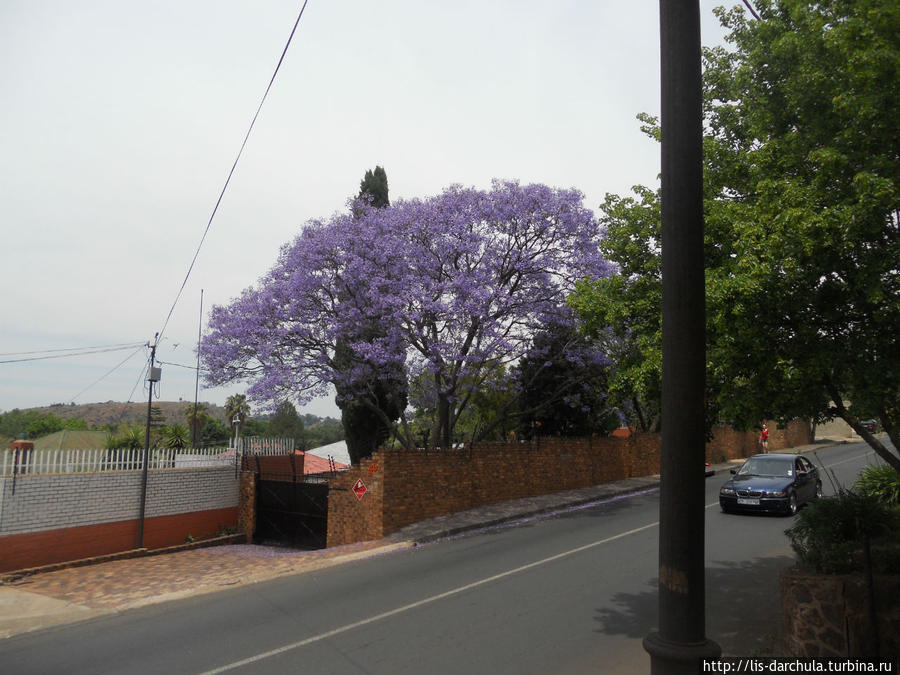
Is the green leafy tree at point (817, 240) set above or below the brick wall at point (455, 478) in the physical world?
above

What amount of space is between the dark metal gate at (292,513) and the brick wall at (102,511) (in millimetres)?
944

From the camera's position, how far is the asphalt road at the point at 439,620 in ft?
20.8

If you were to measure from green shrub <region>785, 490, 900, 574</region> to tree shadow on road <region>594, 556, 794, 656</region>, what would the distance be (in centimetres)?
98

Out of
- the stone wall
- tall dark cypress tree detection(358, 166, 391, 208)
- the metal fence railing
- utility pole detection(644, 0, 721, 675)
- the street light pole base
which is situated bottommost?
the stone wall

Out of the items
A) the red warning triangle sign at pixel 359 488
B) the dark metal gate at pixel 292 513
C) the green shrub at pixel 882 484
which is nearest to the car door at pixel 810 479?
the green shrub at pixel 882 484

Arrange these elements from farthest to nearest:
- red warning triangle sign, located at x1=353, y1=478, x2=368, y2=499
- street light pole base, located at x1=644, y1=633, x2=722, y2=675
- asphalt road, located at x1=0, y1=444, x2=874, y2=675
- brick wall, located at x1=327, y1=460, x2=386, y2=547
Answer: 1. red warning triangle sign, located at x1=353, y1=478, x2=368, y2=499
2. brick wall, located at x1=327, y1=460, x2=386, y2=547
3. asphalt road, located at x1=0, y1=444, x2=874, y2=675
4. street light pole base, located at x1=644, y1=633, x2=722, y2=675

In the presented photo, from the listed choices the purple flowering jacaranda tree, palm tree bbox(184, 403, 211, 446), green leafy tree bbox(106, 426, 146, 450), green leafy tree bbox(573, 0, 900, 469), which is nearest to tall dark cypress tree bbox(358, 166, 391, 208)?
the purple flowering jacaranda tree

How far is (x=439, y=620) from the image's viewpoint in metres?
7.56

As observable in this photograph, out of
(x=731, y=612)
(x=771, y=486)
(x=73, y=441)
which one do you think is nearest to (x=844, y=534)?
(x=731, y=612)

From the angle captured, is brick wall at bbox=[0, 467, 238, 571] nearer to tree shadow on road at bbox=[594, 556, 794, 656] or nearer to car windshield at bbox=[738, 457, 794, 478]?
tree shadow on road at bbox=[594, 556, 794, 656]

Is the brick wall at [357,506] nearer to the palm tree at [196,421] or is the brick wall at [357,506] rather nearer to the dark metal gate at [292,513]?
the dark metal gate at [292,513]

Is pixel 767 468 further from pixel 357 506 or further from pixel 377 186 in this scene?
pixel 377 186

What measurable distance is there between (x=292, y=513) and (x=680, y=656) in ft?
50.8

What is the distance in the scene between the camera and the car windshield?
1603 cm
